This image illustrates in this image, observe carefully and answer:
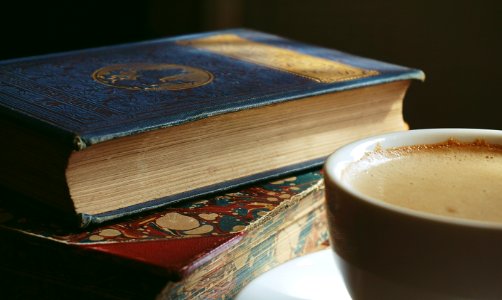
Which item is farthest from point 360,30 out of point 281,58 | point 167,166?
point 167,166

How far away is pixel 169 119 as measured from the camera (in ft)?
1.94

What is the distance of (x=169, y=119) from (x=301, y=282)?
6.8 inches

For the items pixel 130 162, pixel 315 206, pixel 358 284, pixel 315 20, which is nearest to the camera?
pixel 358 284

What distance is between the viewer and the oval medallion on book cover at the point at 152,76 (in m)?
0.70

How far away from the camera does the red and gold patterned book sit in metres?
0.52

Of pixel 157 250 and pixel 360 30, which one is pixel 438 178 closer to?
pixel 157 250

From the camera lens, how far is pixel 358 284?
19.3 inches

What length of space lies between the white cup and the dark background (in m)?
0.68

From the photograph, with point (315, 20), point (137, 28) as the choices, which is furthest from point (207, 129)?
point (137, 28)

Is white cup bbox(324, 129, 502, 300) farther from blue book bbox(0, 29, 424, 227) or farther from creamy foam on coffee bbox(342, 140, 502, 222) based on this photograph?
blue book bbox(0, 29, 424, 227)

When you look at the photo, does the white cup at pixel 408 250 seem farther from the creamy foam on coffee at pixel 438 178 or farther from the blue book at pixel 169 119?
the blue book at pixel 169 119

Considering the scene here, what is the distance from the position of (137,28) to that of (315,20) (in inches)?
18.9

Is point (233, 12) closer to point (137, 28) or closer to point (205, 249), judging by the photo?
Result: point (137, 28)

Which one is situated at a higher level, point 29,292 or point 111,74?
point 111,74
